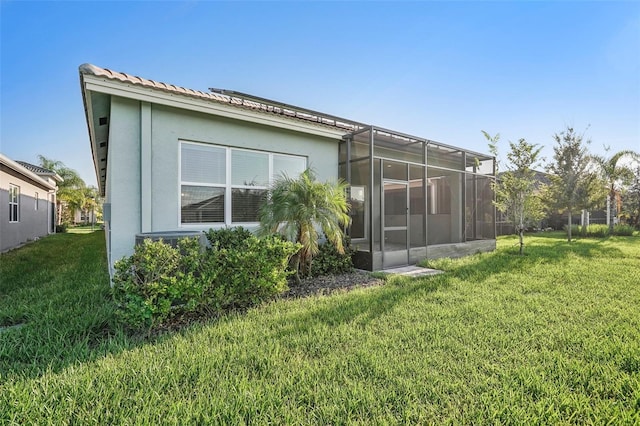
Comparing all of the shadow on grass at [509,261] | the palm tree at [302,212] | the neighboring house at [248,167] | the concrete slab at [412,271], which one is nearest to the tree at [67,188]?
the neighboring house at [248,167]

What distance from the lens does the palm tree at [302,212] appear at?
6.56 metres

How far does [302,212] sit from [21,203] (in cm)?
1751

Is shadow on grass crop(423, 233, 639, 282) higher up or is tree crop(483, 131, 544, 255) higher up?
tree crop(483, 131, 544, 255)

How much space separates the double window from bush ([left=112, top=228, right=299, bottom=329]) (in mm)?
1973

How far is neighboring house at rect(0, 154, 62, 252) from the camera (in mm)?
12414

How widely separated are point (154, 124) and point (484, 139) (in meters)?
11.5

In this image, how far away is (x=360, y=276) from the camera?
745 centimetres

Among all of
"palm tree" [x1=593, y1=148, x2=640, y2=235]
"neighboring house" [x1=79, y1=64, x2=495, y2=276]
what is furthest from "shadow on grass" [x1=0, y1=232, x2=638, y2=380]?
"palm tree" [x1=593, y1=148, x2=640, y2=235]

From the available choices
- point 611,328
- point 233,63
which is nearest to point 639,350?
point 611,328

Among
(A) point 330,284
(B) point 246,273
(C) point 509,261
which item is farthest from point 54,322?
(C) point 509,261

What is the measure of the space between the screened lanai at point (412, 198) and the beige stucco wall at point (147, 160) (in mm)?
3865

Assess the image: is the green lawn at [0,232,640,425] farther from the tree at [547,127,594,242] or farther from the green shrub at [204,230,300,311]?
the tree at [547,127,594,242]

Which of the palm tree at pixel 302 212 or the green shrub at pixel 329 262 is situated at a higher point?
the palm tree at pixel 302 212

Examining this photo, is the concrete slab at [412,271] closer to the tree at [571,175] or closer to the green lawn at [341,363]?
the green lawn at [341,363]
